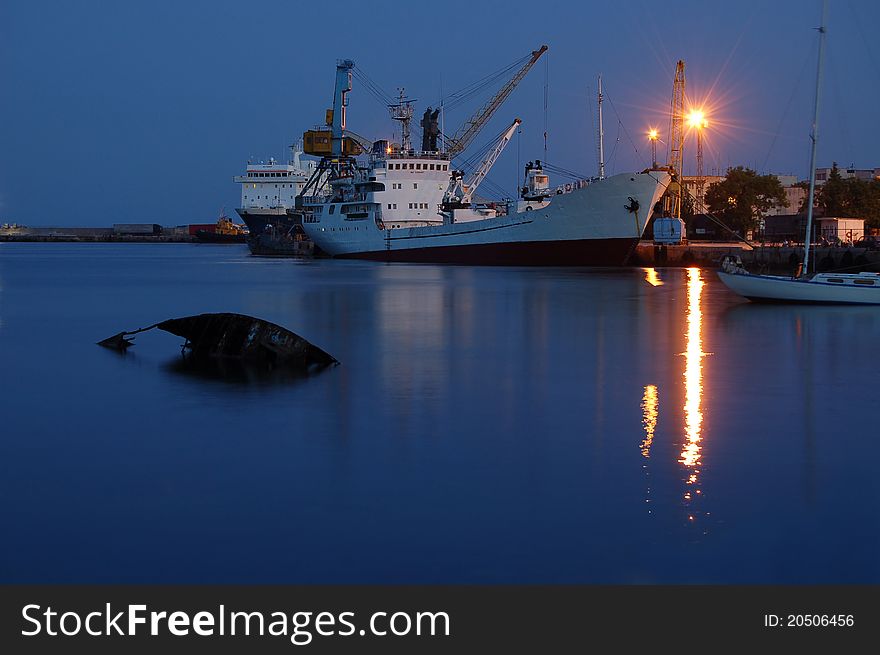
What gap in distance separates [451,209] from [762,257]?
24.8 metres

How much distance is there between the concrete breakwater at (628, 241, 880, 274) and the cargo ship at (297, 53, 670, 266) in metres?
7.20

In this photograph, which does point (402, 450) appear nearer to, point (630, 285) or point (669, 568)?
point (669, 568)

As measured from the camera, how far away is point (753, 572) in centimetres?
745

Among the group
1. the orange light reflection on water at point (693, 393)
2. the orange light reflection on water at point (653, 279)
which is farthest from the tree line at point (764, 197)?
the orange light reflection on water at point (693, 393)

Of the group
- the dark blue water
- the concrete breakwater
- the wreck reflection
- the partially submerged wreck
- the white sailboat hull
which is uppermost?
the concrete breakwater

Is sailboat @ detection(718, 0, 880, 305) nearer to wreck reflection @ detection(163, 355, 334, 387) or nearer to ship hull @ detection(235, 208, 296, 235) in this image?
wreck reflection @ detection(163, 355, 334, 387)

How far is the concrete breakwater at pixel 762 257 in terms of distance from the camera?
49625 mm

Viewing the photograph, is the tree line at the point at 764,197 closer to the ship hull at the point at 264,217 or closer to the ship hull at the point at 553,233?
the ship hull at the point at 553,233

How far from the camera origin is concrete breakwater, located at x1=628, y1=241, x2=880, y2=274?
163ft

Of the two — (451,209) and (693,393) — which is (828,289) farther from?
(451,209)

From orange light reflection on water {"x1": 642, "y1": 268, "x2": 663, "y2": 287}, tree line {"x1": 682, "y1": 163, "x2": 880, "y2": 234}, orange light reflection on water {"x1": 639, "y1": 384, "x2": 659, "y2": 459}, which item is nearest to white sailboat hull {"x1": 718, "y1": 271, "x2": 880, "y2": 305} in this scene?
orange light reflection on water {"x1": 642, "y1": 268, "x2": 663, "y2": 287}

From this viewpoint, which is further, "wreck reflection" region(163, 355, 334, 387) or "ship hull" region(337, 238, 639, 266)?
"ship hull" region(337, 238, 639, 266)

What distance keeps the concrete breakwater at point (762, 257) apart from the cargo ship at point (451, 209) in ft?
23.6

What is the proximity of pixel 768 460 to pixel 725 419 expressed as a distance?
253cm
